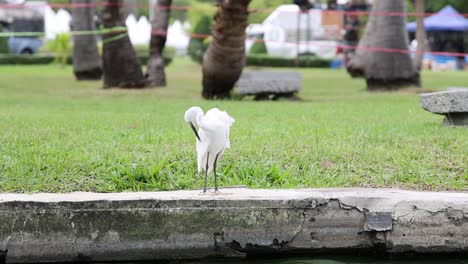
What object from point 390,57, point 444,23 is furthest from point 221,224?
point 444,23

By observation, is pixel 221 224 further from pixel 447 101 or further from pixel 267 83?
pixel 267 83

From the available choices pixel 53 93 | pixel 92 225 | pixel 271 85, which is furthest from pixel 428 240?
pixel 53 93

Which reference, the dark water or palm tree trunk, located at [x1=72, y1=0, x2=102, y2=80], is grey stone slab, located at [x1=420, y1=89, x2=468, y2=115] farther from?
palm tree trunk, located at [x1=72, y1=0, x2=102, y2=80]

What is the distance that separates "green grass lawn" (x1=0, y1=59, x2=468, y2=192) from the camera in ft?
22.2

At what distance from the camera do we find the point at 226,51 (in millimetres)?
14172

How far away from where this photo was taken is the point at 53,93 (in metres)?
15.8

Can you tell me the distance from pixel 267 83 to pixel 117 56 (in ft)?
11.9

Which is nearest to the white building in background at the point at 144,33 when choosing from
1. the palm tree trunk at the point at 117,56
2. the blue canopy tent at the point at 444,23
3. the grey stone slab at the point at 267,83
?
the blue canopy tent at the point at 444,23

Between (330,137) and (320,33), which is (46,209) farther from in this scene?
(320,33)

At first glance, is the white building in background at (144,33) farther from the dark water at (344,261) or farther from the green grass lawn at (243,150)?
the dark water at (344,261)

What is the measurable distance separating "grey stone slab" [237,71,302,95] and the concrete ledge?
28.9ft

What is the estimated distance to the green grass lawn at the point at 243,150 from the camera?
6762 millimetres

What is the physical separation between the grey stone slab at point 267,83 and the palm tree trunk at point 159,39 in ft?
12.0

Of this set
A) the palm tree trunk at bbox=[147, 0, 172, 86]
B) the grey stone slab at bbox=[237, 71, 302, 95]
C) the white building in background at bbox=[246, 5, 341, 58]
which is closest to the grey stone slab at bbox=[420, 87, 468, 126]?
the grey stone slab at bbox=[237, 71, 302, 95]
